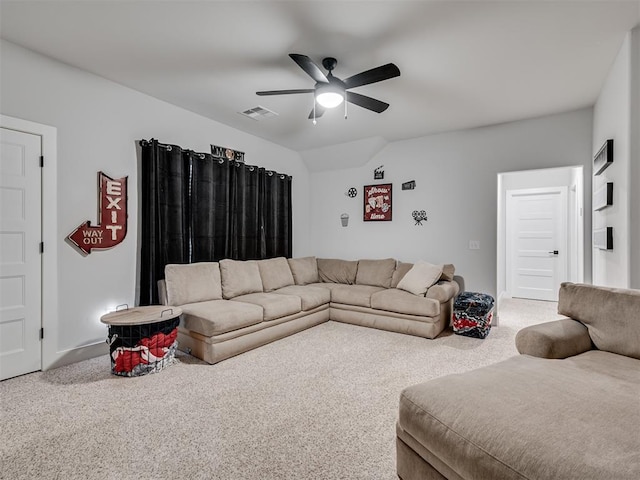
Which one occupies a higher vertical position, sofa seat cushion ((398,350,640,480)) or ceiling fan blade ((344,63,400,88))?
ceiling fan blade ((344,63,400,88))

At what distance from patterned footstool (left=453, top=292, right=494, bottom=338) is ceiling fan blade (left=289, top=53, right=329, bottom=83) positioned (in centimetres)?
295

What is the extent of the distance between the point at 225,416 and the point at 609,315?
8.00 feet

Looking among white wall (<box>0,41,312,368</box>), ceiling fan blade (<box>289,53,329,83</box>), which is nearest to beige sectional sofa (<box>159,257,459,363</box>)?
white wall (<box>0,41,312,368</box>)

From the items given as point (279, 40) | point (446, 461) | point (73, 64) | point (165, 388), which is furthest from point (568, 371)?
point (73, 64)

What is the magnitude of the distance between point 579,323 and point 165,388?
295cm

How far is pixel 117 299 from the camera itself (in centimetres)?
340

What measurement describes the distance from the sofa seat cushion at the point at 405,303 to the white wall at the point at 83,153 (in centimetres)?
289

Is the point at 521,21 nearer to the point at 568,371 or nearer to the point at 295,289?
the point at 568,371

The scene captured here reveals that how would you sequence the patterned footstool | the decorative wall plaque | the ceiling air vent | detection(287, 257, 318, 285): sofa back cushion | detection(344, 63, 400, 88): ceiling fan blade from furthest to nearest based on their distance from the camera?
1. detection(287, 257, 318, 285): sofa back cushion
2. the decorative wall plaque
3. the ceiling air vent
4. the patterned footstool
5. detection(344, 63, 400, 88): ceiling fan blade

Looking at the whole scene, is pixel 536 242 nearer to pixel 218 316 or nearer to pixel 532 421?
pixel 218 316

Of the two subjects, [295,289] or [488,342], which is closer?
[488,342]

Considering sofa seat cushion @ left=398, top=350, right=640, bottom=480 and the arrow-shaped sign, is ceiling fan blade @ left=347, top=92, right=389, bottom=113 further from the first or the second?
the arrow-shaped sign

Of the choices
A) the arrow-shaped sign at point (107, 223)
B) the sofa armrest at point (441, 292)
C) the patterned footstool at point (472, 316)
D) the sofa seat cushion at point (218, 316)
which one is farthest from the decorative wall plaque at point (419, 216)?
the arrow-shaped sign at point (107, 223)

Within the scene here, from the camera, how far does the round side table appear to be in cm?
273
